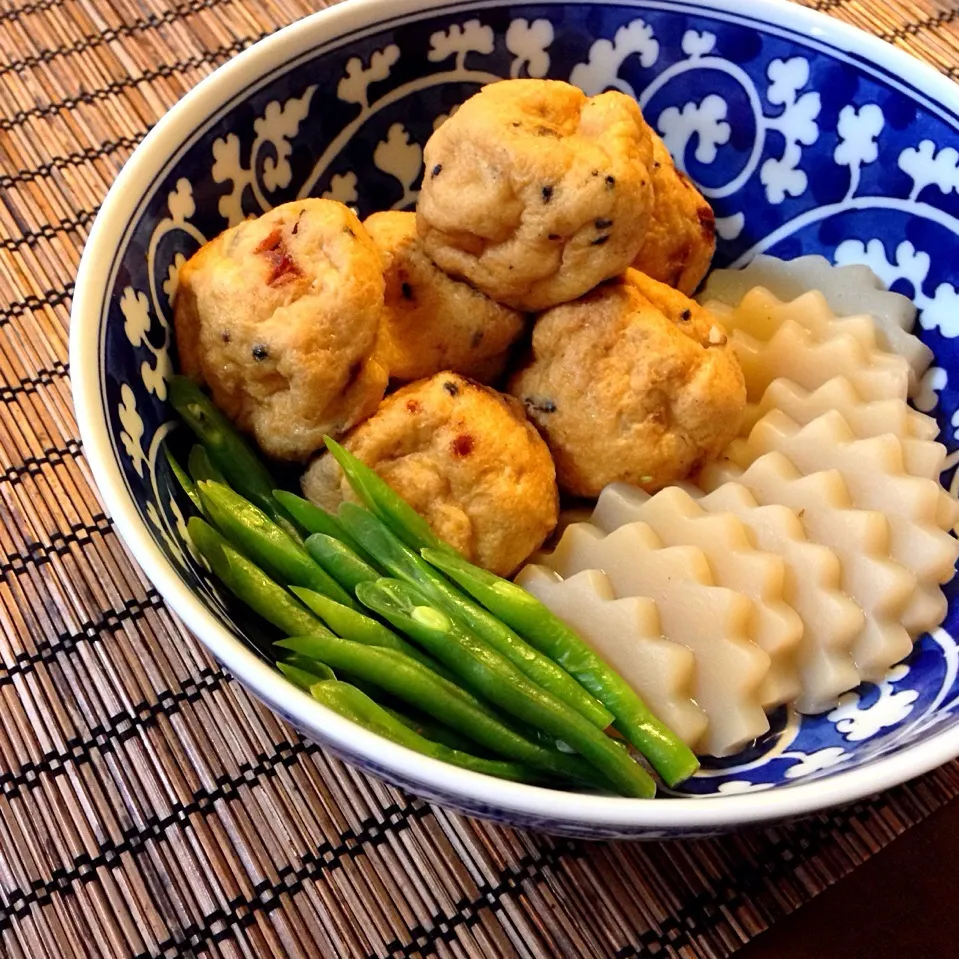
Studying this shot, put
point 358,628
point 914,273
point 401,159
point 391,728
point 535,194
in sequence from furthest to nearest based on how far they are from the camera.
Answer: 1. point 401,159
2. point 914,273
3. point 535,194
4. point 358,628
5. point 391,728

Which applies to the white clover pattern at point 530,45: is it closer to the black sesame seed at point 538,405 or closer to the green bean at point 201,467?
the black sesame seed at point 538,405

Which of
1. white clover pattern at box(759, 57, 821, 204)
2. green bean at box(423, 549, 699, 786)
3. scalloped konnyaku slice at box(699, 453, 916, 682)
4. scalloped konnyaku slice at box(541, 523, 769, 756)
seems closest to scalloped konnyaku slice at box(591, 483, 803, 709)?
scalloped konnyaku slice at box(541, 523, 769, 756)

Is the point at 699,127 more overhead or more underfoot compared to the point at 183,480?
more overhead

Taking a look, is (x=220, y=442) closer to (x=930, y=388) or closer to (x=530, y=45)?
(x=530, y=45)

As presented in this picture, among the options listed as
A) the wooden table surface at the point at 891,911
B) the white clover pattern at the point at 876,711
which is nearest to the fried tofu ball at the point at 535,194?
the white clover pattern at the point at 876,711

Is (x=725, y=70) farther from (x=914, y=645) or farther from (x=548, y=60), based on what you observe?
(x=914, y=645)

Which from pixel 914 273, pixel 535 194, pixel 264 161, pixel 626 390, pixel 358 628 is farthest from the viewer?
pixel 914 273

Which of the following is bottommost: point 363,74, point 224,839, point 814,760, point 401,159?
point 224,839

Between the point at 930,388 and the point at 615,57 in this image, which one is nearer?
the point at 930,388

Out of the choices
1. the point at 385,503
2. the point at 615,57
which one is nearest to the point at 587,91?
the point at 615,57

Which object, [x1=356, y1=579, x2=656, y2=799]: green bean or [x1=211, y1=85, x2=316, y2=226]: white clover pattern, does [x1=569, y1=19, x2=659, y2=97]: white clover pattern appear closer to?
[x1=211, y1=85, x2=316, y2=226]: white clover pattern
